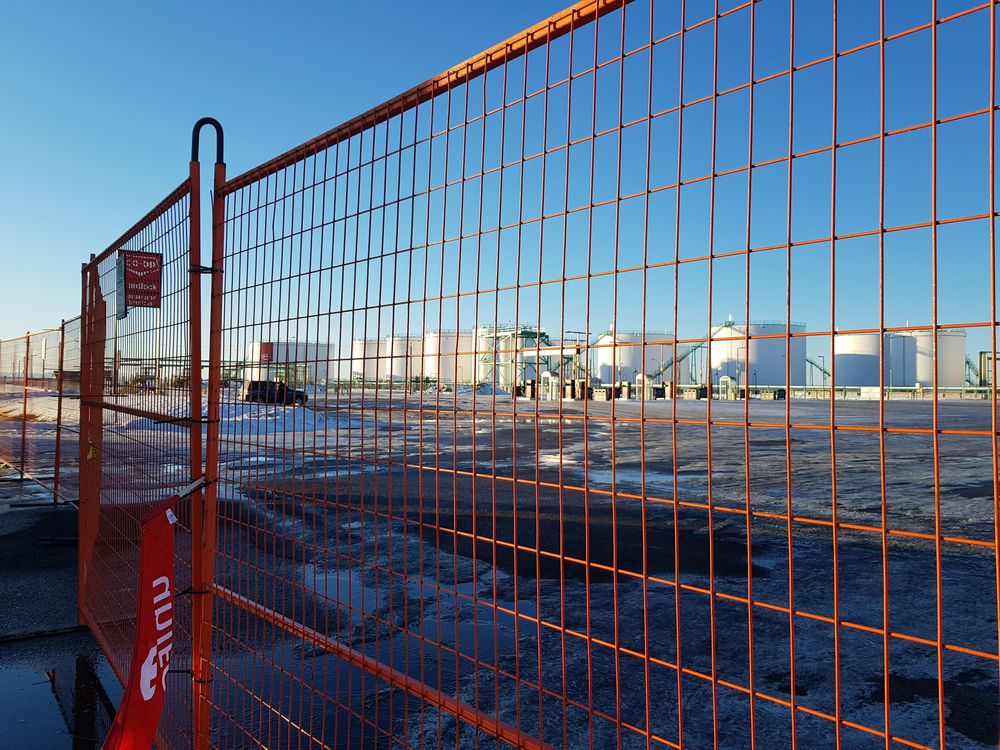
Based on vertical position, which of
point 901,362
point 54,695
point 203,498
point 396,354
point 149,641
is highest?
point 901,362

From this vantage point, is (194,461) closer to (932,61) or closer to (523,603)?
(523,603)

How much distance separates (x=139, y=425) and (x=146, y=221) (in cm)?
144

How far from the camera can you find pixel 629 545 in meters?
8.36

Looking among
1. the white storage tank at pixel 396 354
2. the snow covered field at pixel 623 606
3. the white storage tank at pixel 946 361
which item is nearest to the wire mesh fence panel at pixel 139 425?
the snow covered field at pixel 623 606

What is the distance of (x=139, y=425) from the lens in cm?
503

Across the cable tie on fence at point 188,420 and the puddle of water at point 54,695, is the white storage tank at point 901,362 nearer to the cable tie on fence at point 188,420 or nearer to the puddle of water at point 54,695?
the puddle of water at point 54,695

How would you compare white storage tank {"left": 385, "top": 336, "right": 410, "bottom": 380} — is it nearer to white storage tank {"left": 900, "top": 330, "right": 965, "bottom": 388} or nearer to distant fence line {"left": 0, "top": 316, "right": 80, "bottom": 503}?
distant fence line {"left": 0, "top": 316, "right": 80, "bottom": 503}

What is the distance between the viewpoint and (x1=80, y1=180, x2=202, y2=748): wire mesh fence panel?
4367mm

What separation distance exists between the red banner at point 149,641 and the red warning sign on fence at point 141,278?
236 cm

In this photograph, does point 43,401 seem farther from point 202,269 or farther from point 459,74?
point 459,74

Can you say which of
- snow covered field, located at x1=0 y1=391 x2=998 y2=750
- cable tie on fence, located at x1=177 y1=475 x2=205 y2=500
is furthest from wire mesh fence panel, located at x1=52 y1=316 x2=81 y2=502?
cable tie on fence, located at x1=177 y1=475 x2=205 y2=500

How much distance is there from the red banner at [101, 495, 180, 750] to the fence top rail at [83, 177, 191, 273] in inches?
86.1

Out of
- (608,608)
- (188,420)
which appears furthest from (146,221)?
(608,608)

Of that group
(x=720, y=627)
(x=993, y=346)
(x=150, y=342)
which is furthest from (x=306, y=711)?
(x=993, y=346)
